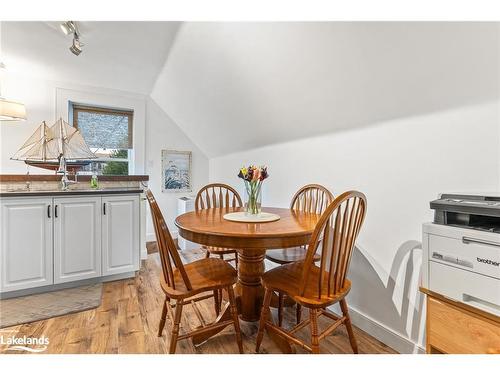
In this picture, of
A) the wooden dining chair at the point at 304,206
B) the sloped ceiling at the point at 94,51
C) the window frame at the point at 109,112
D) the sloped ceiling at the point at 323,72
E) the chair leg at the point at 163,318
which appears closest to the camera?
the sloped ceiling at the point at 323,72

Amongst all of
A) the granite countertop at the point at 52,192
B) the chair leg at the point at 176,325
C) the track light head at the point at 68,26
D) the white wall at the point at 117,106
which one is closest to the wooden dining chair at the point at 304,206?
the chair leg at the point at 176,325

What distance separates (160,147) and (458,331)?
4.12 metres

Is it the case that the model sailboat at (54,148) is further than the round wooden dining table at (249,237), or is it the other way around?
the model sailboat at (54,148)

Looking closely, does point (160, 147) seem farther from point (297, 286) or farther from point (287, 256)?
point (297, 286)

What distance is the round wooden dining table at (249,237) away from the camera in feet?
4.48

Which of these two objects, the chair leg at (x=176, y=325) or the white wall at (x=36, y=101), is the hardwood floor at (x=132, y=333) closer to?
the chair leg at (x=176, y=325)

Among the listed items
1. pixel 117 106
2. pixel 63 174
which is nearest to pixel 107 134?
pixel 117 106

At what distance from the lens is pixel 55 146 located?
2789 mm

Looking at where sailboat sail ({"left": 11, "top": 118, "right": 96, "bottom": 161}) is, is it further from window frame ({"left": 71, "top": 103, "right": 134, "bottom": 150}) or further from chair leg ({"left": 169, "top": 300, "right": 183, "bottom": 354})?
chair leg ({"left": 169, "top": 300, "right": 183, "bottom": 354})

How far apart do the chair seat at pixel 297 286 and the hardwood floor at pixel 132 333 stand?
0.43m

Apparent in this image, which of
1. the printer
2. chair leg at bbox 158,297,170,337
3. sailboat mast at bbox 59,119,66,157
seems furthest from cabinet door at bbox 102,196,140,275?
the printer

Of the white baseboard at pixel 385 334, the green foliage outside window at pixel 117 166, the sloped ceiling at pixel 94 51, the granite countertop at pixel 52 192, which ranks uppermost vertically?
the sloped ceiling at pixel 94 51
